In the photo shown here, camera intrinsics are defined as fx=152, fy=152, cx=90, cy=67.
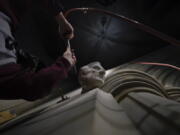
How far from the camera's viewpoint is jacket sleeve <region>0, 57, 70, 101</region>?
32.4 inches

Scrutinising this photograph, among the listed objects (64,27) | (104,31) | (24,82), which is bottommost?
(104,31)

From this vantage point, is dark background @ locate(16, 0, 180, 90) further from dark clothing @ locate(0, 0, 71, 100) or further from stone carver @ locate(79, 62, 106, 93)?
dark clothing @ locate(0, 0, 71, 100)

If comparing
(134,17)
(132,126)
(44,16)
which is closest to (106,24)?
(134,17)

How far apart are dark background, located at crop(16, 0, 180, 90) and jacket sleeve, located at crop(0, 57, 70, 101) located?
2.29 meters

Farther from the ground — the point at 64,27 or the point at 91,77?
the point at 64,27

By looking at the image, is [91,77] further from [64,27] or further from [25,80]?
[25,80]

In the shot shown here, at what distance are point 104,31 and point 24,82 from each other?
3067mm

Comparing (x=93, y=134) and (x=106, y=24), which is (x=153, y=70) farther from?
(x=93, y=134)

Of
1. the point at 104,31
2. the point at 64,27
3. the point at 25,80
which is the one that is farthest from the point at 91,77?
the point at 104,31

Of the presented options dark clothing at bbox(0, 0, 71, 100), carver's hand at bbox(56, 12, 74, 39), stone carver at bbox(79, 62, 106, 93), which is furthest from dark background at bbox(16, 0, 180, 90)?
dark clothing at bbox(0, 0, 71, 100)

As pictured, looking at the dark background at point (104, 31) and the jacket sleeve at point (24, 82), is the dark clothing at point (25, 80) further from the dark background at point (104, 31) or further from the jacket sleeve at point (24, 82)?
the dark background at point (104, 31)

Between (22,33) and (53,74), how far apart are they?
2433mm

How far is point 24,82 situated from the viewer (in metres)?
0.84

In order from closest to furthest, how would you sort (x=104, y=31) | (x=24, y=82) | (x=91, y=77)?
(x=24, y=82)
(x=91, y=77)
(x=104, y=31)
